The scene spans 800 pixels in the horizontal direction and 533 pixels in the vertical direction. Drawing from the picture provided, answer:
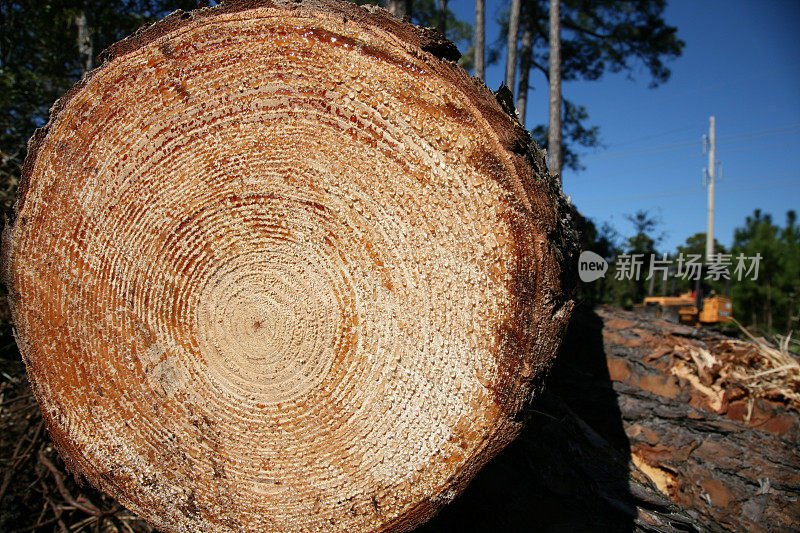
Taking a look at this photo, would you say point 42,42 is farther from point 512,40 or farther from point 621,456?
point 621,456

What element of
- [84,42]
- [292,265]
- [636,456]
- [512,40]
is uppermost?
[512,40]

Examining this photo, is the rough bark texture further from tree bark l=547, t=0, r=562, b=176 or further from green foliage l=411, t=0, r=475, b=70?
green foliage l=411, t=0, r=475, b=70

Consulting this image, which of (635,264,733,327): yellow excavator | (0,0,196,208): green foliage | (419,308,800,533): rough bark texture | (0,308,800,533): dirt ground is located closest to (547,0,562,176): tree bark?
(635,264,733,327): yellow excavator

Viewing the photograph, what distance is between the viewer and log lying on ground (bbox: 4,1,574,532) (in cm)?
140

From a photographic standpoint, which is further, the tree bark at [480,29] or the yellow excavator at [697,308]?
the tree bark at [480,29]

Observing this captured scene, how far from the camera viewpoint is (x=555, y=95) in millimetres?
9758

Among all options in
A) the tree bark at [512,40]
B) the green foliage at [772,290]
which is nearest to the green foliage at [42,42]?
the tree bark at [512,40]

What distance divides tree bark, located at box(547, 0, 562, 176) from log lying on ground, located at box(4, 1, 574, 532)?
8226mm

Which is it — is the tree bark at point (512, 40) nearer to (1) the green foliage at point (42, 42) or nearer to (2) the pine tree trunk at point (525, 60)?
(2) the pine tree trunk at point (525, 60)

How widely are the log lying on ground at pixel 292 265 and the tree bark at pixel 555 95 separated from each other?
8226 mm

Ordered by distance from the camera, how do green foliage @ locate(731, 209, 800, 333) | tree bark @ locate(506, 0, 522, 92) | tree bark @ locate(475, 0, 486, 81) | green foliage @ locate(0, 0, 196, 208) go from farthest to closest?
1. green foliage @ locate(731, 209, 800, 333)
2. tree bark @ locate(506, 0, 522, 92)
3. tree bark @ locate(475, 0, 486, 81)
4. green foliage @ locate(0, 0, 196, 208)

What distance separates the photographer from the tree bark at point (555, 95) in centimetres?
933

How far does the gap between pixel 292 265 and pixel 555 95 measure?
973cm

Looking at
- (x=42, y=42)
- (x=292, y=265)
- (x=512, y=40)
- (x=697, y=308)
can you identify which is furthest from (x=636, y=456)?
(x=512, y=40)
